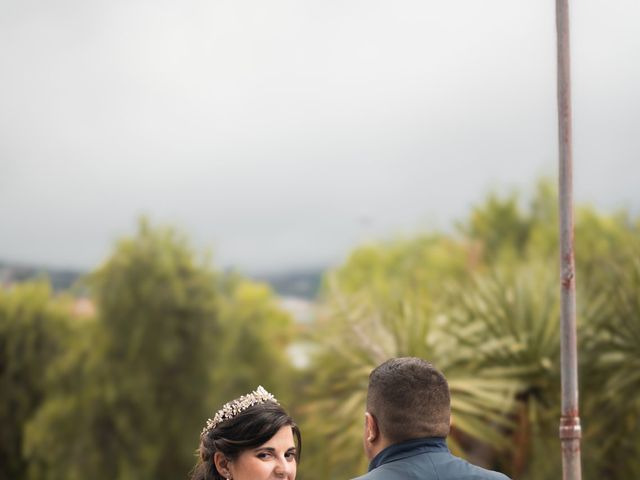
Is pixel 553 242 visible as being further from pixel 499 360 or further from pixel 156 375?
pixel 499 360

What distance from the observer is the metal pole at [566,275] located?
496cm

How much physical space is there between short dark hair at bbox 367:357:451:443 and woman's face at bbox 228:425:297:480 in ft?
2.50

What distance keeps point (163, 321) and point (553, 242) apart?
14738 mm

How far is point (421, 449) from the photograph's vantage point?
3.31m

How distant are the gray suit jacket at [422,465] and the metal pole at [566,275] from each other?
66.4 inches

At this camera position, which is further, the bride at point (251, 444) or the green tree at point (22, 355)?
the green tree at point (22, 355)

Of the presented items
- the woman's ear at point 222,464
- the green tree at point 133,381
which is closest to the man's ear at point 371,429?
the woman's ear at point 222,464

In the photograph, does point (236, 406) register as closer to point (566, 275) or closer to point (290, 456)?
point (290, 456)

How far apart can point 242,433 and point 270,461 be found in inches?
6.7

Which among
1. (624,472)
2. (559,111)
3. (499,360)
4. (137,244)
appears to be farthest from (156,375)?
(559,111)

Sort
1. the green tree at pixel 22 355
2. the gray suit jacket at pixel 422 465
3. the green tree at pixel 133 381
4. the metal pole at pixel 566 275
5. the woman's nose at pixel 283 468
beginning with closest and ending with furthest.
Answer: the gray suit jacket at pixel 422 465 → the woman's nose at pixel 283 468 → the metal pole at pixel 566 275 → the green tree at pixel 133 381 → the green tree at pixel 22 355

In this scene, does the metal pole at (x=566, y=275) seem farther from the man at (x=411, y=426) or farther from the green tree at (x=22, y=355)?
the green tree at (x=22, y=355)

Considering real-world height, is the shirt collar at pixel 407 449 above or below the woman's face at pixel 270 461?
above

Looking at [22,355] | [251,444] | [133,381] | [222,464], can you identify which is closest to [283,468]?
[251,444]
